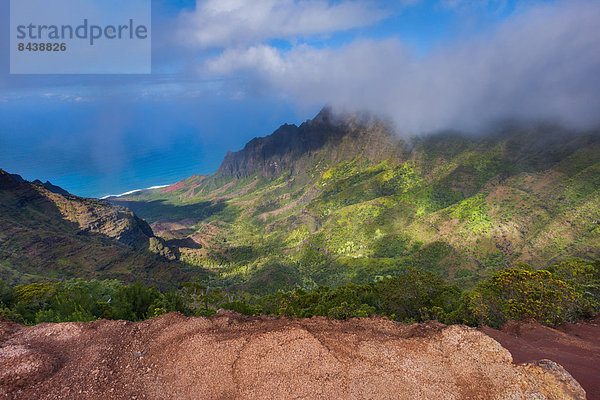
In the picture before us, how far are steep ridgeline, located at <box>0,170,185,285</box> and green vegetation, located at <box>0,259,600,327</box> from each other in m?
48.0

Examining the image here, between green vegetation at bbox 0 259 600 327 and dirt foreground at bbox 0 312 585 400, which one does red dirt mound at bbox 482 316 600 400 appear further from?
A: green vegetation at bbox 0 259 600 327

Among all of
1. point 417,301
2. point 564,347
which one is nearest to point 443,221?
point 417,301

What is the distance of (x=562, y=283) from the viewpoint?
25.8 metres

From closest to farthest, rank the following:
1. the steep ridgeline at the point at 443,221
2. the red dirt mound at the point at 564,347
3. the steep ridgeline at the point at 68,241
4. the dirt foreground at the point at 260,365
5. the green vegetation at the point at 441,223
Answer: the dirt foreground at the point at 260,365, the red dirt mound at the point at 564,347, the steep ridgeline at the point at 68,241, the green vegetation at the point at 441,223, the steep ridgeline at the point at 443,221

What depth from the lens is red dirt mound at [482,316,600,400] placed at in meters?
12.8

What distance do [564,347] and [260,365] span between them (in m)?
18.1

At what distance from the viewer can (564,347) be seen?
16203 millimetres

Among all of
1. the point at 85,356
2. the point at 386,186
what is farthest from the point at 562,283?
the point at 386,186

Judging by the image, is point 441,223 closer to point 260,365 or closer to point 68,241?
point 260,365

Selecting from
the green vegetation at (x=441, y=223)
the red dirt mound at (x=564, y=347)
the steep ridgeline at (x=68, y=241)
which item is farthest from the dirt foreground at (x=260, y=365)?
the green vegetation at (x=441, y=223)

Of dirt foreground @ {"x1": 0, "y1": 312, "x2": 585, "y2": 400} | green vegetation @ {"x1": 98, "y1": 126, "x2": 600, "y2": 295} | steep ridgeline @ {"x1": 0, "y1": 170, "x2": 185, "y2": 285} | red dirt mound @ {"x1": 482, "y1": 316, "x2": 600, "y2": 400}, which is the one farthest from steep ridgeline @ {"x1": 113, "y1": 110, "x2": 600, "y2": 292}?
dirt foreground @ {"x1": 0, "y1": 312, "x2": 585, "y2": 400}

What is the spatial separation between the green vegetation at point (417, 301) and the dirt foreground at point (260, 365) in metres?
11.6

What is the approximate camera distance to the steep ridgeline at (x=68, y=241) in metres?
78.7

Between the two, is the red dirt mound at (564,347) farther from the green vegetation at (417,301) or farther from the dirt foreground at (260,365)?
the green vegetation at (417,301)
